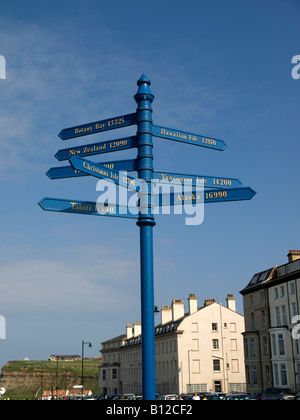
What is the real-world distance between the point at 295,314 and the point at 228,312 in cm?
2241

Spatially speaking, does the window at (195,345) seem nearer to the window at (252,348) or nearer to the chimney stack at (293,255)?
the window at (252,348)

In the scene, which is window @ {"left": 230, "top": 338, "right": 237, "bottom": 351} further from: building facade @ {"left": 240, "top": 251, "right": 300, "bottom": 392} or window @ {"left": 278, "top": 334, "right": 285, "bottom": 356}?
window @ {"left": 278, "top": 334, "right": 285, "bottom": 356}

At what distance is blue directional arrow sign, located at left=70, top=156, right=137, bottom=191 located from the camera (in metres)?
12.2

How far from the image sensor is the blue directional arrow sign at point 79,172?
45.6 ft

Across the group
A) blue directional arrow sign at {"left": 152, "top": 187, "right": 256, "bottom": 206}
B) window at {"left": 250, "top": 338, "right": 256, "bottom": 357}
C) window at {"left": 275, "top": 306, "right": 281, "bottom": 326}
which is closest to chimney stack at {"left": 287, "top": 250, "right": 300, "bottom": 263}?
window at {"left": 275, "top": 306, "right": 281, "bottom": 326}

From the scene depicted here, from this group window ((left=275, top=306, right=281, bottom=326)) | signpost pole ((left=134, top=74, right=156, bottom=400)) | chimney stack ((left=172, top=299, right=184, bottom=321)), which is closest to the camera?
signpost pole ((left=134, top=74, right=156, bottom=400))

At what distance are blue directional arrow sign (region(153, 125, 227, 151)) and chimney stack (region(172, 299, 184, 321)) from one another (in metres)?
66.8

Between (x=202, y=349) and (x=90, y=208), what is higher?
(x=90, y=208)

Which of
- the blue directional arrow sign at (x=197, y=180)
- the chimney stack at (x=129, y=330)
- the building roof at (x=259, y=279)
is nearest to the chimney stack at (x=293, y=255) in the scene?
the building roof at (x=259, y=279)

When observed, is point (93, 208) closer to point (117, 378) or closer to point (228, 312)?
A: point (228, 312)

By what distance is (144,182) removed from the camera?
A: 44.2 feet

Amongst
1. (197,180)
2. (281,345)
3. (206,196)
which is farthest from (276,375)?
(206,196)

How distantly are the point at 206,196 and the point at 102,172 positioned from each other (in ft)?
9.44

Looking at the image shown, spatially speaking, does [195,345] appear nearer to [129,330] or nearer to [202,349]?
[202,349]
